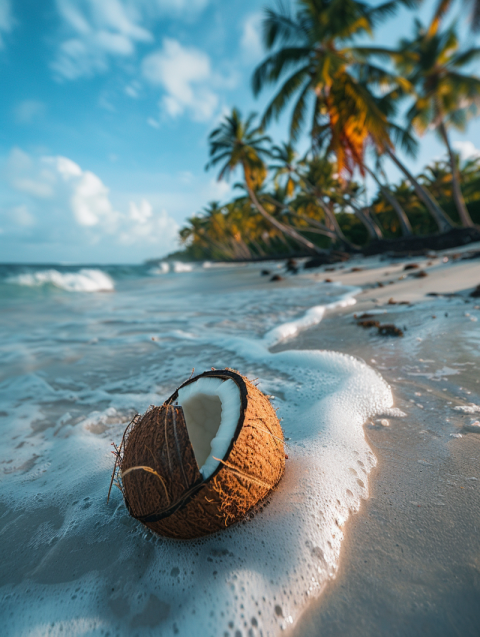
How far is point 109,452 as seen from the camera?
7.48ft

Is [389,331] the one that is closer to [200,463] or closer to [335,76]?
[200,463]

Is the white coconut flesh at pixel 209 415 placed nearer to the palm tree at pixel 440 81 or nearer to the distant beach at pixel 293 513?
→ the distant beach at pixel 293 513

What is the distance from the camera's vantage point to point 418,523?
1.45 metres

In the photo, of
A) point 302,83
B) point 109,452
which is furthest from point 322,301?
point 302,83

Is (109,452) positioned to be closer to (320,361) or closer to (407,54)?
(320,361)

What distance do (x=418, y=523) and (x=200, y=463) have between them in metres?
1.07

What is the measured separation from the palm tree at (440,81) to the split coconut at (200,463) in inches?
777

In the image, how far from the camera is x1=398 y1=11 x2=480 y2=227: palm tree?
14584 millimetres

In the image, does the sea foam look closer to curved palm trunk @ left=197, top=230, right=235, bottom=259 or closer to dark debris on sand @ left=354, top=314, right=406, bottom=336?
dark debris on sand @ left=354, top=314, right=406, bottom=336

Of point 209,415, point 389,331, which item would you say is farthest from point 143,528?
point 389,331

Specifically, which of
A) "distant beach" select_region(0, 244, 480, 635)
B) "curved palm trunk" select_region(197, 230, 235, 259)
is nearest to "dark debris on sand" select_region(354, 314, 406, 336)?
"distant beach" select_region(0, 244, 480, 635)

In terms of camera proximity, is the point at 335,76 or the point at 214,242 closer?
the point at 335,76

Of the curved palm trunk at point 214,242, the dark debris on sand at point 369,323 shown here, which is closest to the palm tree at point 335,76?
the dark debris on sand at point 369,323

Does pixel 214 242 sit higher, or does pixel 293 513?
pixel 214 242
